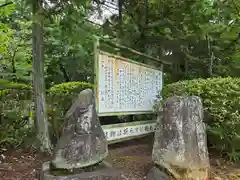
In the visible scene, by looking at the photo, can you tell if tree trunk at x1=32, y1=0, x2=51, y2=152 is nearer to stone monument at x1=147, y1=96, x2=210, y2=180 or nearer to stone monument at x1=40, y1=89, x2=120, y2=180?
stone monument at x1=40, y1=89, x2=120, y2=180

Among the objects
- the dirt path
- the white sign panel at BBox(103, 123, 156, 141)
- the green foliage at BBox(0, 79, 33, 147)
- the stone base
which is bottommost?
the dirt path

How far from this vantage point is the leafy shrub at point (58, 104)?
480 cm

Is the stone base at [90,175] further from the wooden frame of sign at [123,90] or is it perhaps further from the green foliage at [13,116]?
the green foliage at [13,116]

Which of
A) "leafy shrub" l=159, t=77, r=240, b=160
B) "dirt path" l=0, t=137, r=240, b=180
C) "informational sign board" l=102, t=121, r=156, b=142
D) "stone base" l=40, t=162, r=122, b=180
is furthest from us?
"informational sign board" l=102, t=121, r=156, b=142

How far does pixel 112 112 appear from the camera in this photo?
448cm

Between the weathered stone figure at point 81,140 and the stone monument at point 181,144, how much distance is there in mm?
763

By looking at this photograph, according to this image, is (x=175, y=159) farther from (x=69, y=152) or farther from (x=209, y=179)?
(x=69, y=152)

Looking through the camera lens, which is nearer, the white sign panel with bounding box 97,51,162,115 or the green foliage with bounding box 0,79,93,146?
the white sign panel with bounding box 97,51,162,115

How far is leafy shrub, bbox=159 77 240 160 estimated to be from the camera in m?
3.86

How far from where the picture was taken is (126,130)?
15.8 feet

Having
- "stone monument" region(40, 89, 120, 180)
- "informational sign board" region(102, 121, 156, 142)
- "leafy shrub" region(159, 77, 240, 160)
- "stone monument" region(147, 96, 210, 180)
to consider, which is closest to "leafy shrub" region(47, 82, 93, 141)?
"informational sign board" region(102, 121, 156, 142)

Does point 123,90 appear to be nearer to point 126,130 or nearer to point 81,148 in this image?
point 126,130

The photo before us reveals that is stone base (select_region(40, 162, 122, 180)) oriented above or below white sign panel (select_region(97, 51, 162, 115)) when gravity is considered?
below

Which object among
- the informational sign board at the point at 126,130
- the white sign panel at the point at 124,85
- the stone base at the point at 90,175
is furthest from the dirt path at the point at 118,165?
the white sign panel at the point at 124,85
